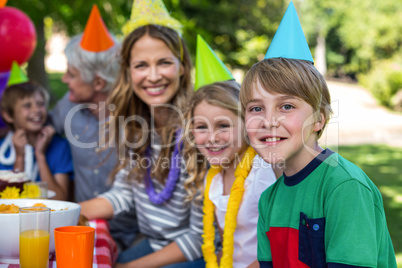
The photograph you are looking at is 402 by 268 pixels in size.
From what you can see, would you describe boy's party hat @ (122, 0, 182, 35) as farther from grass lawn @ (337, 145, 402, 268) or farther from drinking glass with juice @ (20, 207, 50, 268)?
grass lawn @ (337, 145, 402, 268)

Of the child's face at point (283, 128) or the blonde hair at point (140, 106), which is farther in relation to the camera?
the blonde hair at point (140, 106)

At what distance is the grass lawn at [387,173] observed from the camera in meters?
4.61

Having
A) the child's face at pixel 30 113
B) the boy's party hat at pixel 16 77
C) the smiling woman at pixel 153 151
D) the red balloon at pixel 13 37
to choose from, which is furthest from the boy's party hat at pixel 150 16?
the red balloon at pixel 13 37

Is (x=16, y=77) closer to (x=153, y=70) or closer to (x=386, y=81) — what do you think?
(x=153, y=70)

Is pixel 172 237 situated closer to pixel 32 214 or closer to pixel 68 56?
pixel 32 214

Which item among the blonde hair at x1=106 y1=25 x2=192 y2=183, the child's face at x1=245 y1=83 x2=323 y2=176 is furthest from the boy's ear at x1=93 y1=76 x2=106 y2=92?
the child's face at x1=245 y1=83 x2=323 y2=176

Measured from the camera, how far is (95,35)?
3.11m

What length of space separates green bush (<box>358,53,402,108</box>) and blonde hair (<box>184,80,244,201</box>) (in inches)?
636

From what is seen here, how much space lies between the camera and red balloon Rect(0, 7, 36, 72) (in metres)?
3.87

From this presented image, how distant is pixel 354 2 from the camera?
93.7 ft

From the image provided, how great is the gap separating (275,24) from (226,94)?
13.5 metres

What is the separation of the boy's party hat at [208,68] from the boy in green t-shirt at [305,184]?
65 centimetres

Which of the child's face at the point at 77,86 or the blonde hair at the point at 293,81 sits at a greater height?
the child's face at the point at 77,86

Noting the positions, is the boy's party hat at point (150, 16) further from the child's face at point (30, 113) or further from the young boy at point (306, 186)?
the young boy at point (306, 186)
